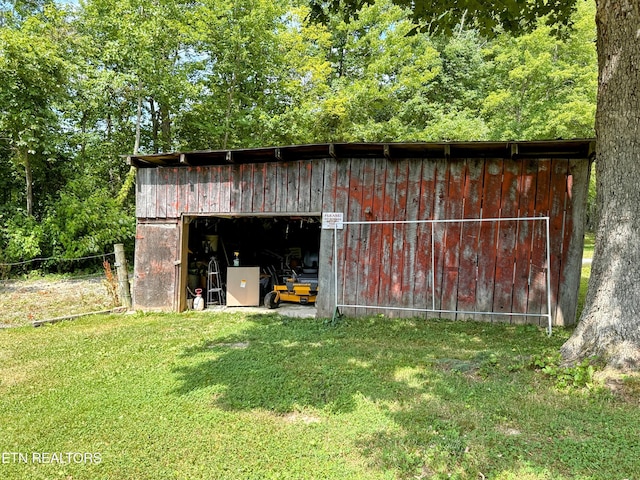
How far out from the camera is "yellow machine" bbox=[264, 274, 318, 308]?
7.97m

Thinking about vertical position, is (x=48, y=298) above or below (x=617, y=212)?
below

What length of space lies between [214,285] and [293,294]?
183 cm

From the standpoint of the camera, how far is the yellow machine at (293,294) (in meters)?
7.97

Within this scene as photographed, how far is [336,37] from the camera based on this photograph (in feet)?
55.6

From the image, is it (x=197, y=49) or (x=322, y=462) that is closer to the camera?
(x=322, y=462)

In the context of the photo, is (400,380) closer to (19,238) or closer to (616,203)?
(616,203)

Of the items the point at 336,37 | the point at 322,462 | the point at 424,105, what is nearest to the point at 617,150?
the point at 322,462

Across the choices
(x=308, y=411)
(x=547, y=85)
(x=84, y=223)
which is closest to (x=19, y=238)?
Answer: (x=84, y=223)

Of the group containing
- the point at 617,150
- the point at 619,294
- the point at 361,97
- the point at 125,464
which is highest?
the point at 361,97

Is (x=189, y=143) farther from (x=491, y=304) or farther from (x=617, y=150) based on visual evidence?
(x=617, y=150)

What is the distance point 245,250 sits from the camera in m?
10.1

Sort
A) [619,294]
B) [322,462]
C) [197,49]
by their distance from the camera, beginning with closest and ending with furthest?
[322,462]
[619,294]
[197,49]

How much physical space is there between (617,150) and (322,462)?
383cm

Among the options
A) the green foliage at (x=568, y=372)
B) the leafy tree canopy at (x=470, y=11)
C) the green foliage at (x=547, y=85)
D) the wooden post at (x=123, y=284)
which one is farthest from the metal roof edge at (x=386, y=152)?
the green foliage at (x=547, y=85)
